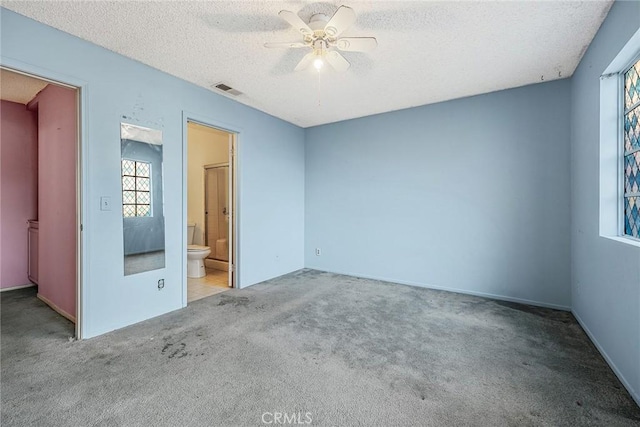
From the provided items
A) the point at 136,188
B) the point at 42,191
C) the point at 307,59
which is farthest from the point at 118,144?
the point at 307,59

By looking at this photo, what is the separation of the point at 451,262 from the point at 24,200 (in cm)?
589

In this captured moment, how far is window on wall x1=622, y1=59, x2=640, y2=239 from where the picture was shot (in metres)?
1.99

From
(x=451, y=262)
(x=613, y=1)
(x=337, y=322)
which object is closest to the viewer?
(x=613, y=1)

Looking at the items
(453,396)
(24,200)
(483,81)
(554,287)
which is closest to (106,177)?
(24,200)

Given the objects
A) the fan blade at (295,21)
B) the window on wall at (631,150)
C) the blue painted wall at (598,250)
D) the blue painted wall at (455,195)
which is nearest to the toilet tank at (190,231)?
the blue painted wall at (455,195)

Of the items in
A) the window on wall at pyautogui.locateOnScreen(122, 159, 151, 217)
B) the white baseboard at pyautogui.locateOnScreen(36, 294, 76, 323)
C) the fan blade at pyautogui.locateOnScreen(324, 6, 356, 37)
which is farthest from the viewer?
the white baseboard at pyautogui.locateOnScreen(36, 294, 76, 323)

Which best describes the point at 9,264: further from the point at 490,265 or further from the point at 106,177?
the point at 490,265

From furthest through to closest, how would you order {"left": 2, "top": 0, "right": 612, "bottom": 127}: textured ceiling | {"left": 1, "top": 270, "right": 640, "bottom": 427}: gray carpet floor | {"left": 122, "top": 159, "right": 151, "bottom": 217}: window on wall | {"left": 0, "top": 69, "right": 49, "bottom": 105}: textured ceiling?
1. {"left": 0, "top": 69, "right": 49, "bottom": 105}: textured ceiling
2. {"left": 122, "top": 159, "right": 151, "bottom": 217}: window on wall
3. {"left": 2, "top": 0, "right": 612, "bottom": 127}: textured ceiling
4. {"left": 1, "top": 270, "right": 640, "bottom": 427}: gray carpet floor

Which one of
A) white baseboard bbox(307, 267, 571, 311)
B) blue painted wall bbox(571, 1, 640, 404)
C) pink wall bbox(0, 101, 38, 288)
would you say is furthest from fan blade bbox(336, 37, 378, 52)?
pink wall bbox(0, 101, 38, 288)

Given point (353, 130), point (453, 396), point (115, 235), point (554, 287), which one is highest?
point (353, 130)

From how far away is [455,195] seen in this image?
373cm

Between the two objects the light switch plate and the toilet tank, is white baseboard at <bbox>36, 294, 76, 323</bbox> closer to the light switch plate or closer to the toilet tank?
the light switch plate

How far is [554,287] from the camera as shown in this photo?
10.3ft

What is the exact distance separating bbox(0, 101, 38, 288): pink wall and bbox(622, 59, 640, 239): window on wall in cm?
653
